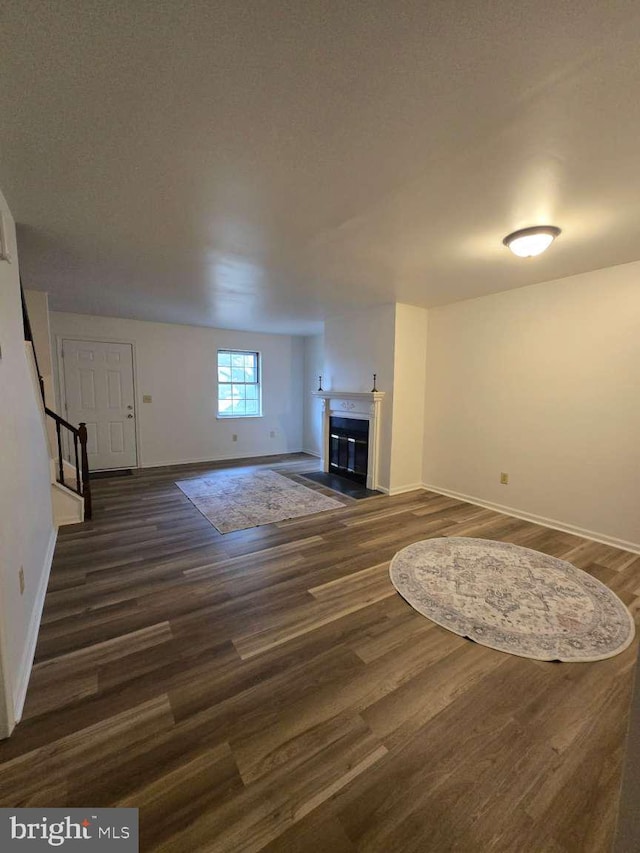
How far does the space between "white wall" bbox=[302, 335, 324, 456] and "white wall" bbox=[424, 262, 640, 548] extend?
2.82 metres

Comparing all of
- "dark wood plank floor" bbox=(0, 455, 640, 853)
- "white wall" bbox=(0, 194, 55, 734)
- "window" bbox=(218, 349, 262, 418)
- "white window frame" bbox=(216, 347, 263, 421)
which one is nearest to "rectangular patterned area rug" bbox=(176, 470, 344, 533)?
"dark wood plank floor" bbox=(0, 455, 640, 853)

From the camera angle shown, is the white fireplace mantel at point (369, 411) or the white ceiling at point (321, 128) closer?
the white ceiling at point (321, 128)

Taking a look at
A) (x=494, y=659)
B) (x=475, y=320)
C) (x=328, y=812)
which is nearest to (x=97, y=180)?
(x=328, y=812)

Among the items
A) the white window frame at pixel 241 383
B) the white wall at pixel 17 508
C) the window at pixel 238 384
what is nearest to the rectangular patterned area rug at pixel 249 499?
the white wall at pixel 17 508

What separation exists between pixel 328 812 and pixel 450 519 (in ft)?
9.49

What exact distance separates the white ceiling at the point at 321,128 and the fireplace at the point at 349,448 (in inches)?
99.8

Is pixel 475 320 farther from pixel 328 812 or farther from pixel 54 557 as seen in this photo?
pixel 54 557

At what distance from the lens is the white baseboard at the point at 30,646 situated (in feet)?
4.78

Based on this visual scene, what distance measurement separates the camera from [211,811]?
1102 mm

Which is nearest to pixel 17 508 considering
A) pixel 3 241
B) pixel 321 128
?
pixel 3 241

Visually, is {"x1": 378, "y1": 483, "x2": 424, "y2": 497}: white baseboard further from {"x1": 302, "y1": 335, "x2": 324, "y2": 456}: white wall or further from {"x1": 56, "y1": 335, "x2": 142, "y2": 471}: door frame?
{"x1": 56, "y1": 335, "x2": 142, "y2": 471}: door frame

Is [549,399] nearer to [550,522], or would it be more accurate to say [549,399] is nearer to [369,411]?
[550,522]

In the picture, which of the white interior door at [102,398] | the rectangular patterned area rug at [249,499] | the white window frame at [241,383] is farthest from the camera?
the white window frame at [241,383]

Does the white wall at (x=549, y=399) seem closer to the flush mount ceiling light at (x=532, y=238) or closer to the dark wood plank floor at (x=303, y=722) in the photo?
the dark wood plank floor at (x=303, y=722)
